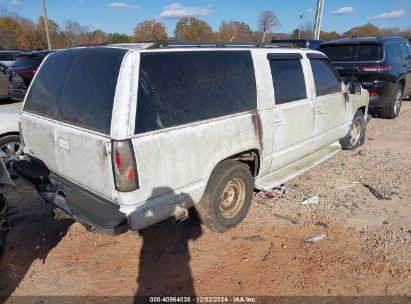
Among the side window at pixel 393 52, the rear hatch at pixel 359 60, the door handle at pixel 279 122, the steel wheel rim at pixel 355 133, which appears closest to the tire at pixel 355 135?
the steel wheel rim at pixel 355 133

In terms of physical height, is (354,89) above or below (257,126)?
above

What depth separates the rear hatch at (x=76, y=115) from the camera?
268cm

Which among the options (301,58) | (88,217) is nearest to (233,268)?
(88,217)

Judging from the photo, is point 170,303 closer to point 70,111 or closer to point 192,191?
point 192,191

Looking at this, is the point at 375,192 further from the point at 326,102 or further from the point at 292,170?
the point at 326,102

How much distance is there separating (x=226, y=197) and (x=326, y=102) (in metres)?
2.27

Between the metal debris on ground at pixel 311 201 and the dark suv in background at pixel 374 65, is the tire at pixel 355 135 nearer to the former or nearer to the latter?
the dark suv in background at pixel 374 65

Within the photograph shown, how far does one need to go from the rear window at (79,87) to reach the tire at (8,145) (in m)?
1.83

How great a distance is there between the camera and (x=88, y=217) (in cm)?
271

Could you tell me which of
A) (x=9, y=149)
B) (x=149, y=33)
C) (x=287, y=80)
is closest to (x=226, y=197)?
(x=287, y=80)

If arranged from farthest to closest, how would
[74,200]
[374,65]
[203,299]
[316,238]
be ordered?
[374,65]
[316,238]
[74,200]
[203,299]

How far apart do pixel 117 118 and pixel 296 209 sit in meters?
2.70

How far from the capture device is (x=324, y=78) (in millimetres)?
4949

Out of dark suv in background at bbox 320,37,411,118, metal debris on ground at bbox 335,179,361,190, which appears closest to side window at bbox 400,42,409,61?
dark suv in background at bbox 320,37,411,118
